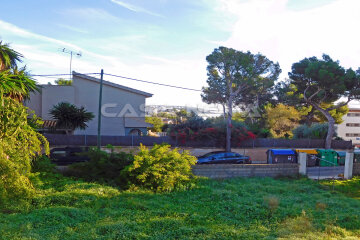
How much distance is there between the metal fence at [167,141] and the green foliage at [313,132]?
174 cm

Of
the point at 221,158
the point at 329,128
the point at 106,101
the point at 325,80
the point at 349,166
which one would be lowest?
the point at 349,166

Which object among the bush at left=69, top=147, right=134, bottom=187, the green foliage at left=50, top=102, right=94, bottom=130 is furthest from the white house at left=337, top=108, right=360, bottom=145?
the bush at left=69, top=147, right=134, bottom=187

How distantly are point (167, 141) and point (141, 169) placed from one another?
11864 millimetres

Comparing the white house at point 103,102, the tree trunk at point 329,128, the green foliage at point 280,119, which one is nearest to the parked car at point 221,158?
the white house at point 103,102

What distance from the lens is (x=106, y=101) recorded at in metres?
26.9

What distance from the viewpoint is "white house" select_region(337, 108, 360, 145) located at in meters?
48.4

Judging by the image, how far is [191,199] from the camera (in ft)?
37.1

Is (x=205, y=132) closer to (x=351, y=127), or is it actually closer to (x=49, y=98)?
(x=49, y=98)

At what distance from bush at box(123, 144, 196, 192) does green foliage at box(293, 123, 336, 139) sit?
22.2m

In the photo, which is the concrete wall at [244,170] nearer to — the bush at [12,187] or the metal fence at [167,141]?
the metal fence at [167,141]

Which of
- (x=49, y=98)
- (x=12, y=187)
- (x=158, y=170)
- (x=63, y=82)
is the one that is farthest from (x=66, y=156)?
(x=63, y=82)

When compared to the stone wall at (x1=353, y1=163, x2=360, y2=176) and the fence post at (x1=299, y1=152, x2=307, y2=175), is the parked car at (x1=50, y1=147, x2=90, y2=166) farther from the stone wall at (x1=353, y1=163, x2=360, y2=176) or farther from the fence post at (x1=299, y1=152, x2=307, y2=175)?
the stone wall at (x1=353, y1=163, x2=360, y2=176)

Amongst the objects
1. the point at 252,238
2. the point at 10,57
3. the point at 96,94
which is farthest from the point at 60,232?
the point at 96,94

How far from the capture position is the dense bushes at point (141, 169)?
12.2m
